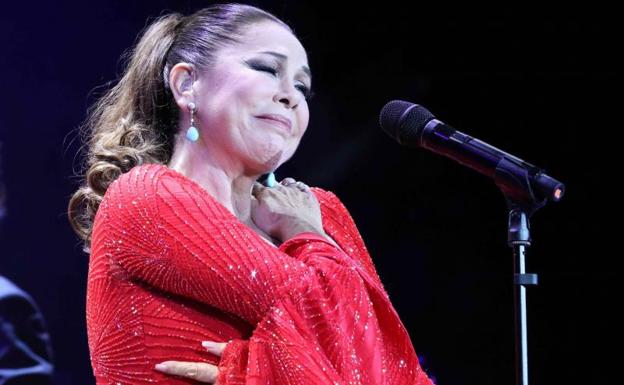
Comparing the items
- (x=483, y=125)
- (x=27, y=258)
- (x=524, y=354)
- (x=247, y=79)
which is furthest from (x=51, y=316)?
(x=483, y=125)

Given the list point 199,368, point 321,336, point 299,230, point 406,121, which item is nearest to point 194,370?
point 199,368

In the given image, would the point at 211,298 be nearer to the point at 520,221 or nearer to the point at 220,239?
the point at 220,239

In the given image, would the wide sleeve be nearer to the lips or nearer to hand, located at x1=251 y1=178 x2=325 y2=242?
hand, located at x1=251 y1=178 x2=325 y2=242

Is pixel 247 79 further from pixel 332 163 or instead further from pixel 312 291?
pixel 332 163

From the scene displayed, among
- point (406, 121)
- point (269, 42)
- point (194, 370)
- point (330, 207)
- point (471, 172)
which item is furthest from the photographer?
point (471, 172)

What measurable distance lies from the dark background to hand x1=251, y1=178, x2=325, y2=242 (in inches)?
62.9

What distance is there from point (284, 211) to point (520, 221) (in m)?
0.55

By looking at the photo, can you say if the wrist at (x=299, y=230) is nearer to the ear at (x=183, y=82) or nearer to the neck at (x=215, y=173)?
the neck at (x=215, y=173)

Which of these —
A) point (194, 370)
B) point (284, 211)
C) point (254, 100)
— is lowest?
point (194, 370)

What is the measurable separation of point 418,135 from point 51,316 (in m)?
1.53

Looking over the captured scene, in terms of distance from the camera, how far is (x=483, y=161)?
1589mm

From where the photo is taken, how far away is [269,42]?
6.08 feet

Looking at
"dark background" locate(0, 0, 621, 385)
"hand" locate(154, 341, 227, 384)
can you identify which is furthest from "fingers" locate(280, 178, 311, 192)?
"dark background" locate(0, 0, 621, 385)

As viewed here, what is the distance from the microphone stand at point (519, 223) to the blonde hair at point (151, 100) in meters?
0.69
